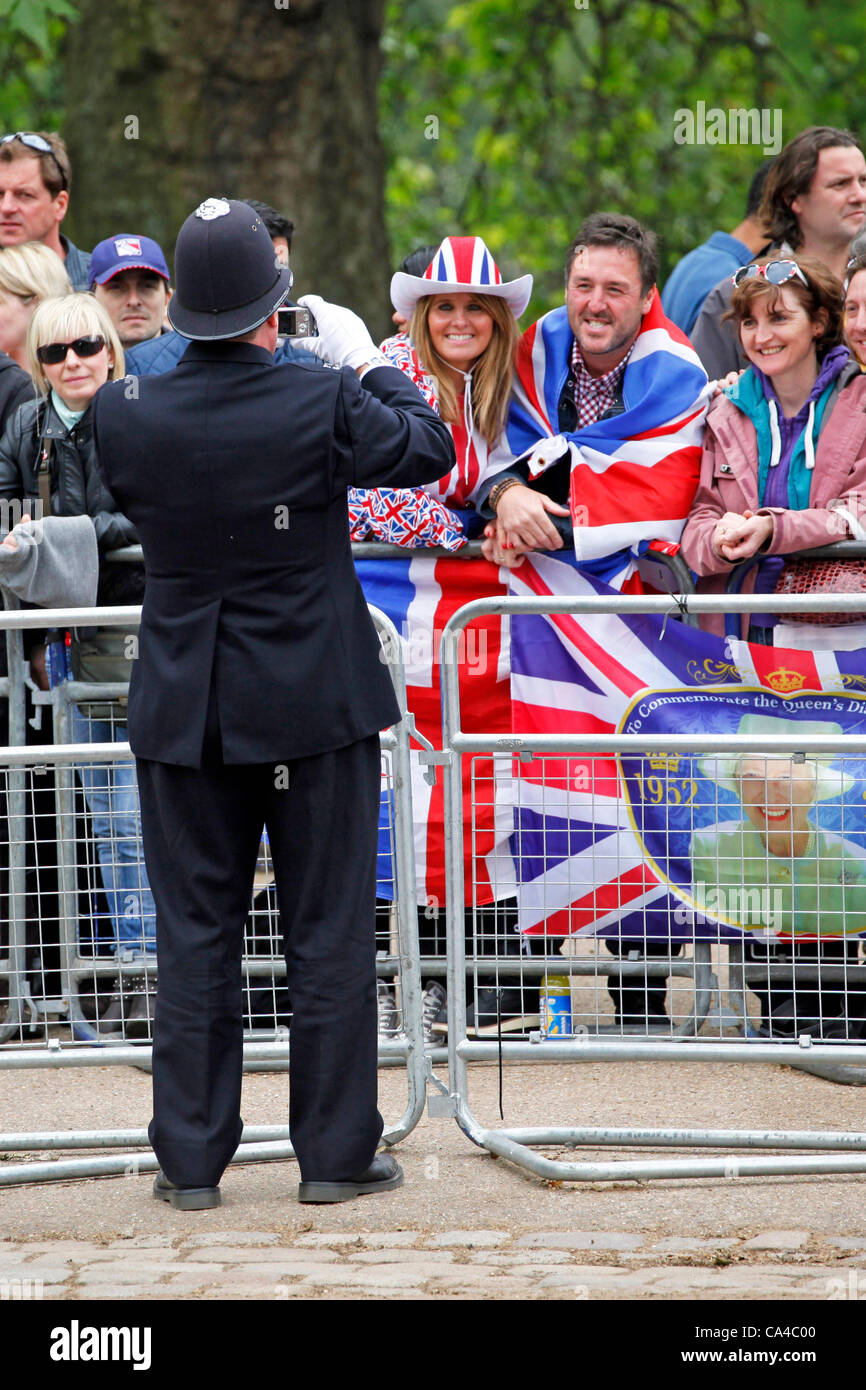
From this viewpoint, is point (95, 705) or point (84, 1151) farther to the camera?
point (95, 705)

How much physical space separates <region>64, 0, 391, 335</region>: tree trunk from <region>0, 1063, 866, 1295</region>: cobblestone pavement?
6.10 meters

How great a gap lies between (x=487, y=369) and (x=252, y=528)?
5.83ft

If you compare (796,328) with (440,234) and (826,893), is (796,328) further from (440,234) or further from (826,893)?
(440,234)

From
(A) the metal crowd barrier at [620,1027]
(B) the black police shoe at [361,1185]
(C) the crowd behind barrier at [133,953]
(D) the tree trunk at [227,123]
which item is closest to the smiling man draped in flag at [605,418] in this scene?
(C) the crowd behind barrier at [133,953]

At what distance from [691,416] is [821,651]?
40.3 inches

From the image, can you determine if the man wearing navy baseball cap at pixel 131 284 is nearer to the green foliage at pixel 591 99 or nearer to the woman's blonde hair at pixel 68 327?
the woman's blonde hair at pixel 68 327

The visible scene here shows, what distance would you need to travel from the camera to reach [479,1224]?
449cm

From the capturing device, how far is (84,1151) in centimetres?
529

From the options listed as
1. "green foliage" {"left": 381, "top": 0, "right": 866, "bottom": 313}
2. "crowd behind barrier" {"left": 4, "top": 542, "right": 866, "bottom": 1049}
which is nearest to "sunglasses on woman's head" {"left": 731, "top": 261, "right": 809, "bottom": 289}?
"crowd behind barrier" {"left": 4, "top": 542, "right": 866, "bottom": 1049}

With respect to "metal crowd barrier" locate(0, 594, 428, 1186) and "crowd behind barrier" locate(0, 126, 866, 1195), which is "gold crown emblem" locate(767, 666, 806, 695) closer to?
"crowd behind barrier" locate(0, 126, 866, 1195)

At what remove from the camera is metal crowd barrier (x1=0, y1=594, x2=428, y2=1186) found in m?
5.08

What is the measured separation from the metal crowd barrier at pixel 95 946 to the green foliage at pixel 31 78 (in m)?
6.28

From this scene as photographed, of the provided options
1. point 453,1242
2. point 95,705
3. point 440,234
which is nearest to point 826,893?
point 453,1242

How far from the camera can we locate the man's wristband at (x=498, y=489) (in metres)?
5.92
